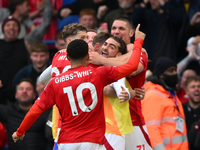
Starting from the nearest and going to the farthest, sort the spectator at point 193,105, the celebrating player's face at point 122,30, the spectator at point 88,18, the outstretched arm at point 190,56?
the celebrating player's face at point 122,30
the spectator at point 193,105
the outstretched arm at point 190,56
the spectator at point 88,18

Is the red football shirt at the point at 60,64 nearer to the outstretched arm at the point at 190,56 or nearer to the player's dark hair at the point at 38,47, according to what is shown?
the player's dark hair at the point at 38,47

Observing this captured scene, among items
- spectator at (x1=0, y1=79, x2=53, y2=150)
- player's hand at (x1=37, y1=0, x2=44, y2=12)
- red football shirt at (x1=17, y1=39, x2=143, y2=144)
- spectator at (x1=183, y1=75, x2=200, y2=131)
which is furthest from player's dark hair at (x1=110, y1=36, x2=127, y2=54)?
player's hand at (x1=37, y1=0, x2=44, y2=12)

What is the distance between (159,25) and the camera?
8688 millimetres

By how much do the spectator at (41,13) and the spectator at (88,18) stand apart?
160 cm

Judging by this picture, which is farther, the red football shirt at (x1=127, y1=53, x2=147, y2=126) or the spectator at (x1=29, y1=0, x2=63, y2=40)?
the spectator at (x1=29, y1=0, x2=63, y2=40)

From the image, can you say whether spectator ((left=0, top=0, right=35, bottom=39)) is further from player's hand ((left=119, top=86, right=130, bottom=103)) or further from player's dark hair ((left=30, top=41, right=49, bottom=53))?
player's hand ((left=119, top=86, right=130, bottom=103))

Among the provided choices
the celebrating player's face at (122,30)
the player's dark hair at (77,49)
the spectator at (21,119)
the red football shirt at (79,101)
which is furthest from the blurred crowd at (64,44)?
the player's dark hair at (77,49)

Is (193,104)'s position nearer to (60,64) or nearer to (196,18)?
(196,18)

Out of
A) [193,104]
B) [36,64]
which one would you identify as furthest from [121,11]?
[193,104]

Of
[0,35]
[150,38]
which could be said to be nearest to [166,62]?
[150,38]

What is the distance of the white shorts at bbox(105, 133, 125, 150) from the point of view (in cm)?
489

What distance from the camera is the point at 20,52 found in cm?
894

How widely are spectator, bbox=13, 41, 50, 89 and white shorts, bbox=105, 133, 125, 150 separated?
3856 mm

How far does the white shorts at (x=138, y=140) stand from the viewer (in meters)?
5.13
